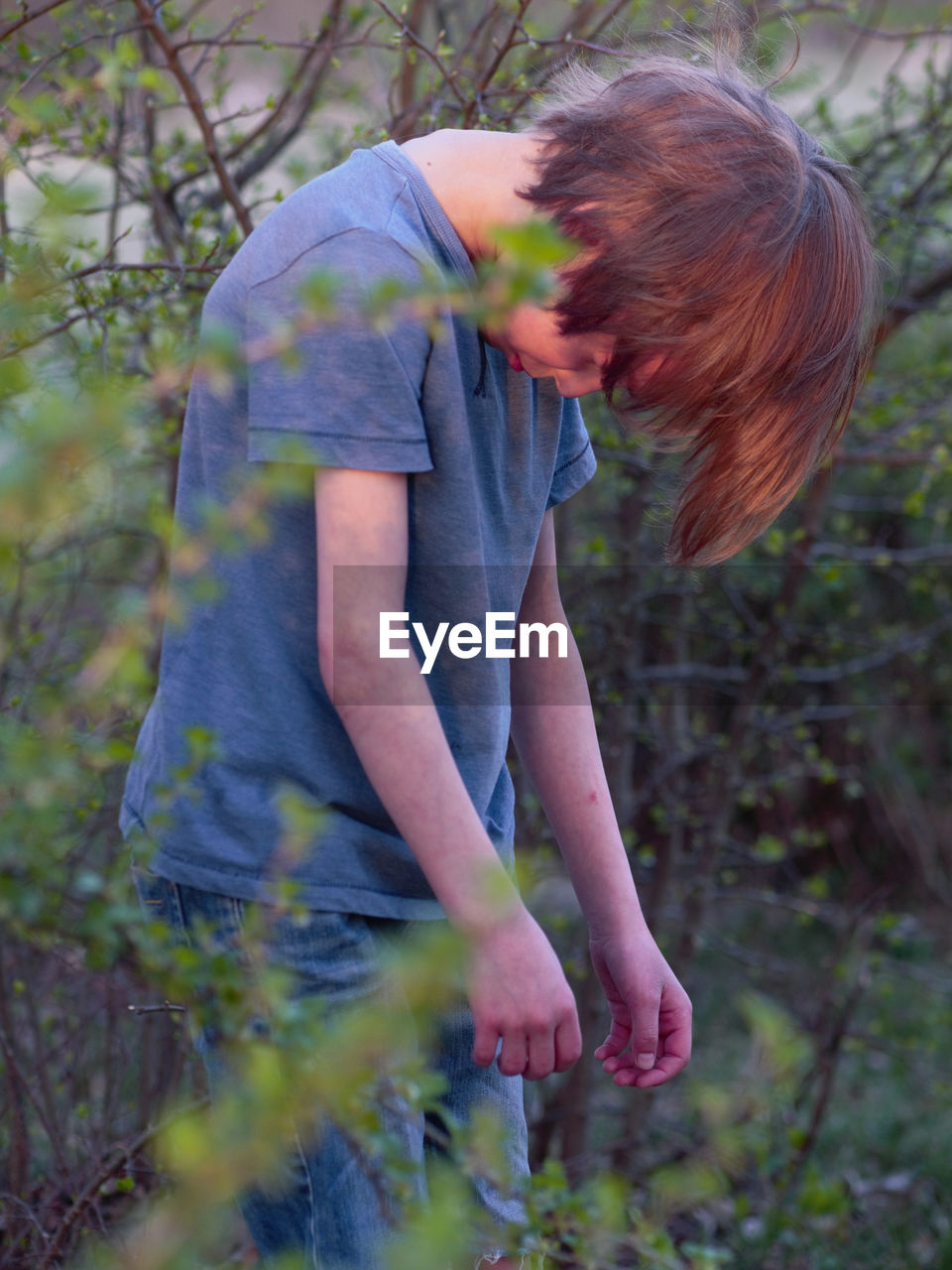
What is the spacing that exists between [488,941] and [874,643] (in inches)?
85.1

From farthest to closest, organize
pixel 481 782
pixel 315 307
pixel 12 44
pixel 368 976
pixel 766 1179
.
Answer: pixel 766 1179 < pixel 12 44 < pixel 481 782 < pixel 368 976 < pixel 315 307

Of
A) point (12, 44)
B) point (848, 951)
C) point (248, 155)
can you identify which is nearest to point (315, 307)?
point (12, 44)

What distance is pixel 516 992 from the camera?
1182 millimetres

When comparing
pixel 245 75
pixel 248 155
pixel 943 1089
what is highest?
pixel 245 75

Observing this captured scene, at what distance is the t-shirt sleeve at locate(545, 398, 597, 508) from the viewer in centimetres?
163

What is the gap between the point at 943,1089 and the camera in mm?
3023

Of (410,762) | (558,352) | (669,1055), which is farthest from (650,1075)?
(558,352)

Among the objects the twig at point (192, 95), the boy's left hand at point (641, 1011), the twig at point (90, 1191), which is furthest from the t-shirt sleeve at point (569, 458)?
the twig at point (90, 1191)

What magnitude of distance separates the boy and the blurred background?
13 cm

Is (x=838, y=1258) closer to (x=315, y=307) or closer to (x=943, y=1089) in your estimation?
(x=943, y=1089)

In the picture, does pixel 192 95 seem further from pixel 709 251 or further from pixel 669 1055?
pixel 669 1055

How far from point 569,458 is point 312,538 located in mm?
466

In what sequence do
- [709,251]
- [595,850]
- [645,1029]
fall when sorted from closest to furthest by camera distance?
[709,251] < [645,1029] < [595,850]

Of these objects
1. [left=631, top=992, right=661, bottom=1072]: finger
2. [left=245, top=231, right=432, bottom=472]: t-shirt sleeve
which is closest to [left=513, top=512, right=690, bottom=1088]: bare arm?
[left=631, top=992, right=661, bottom=1072]: finger
